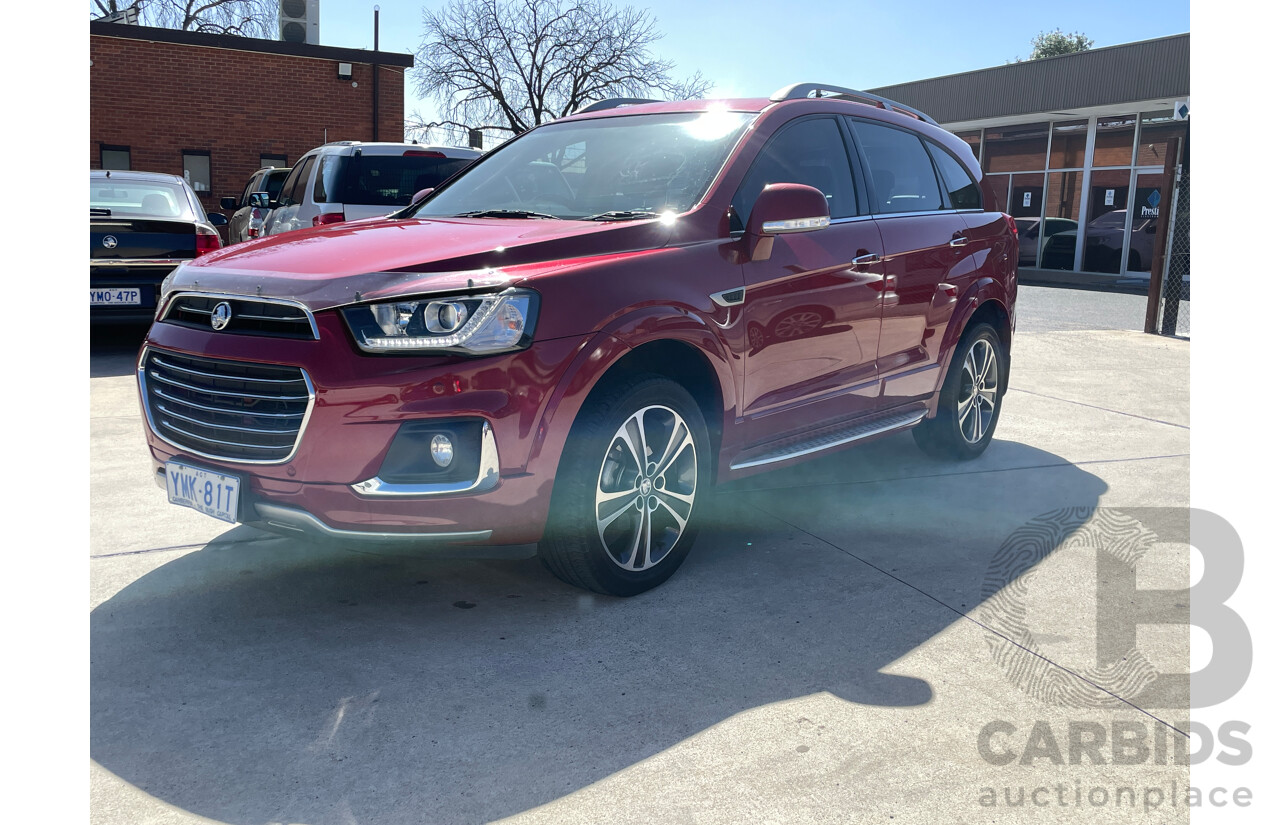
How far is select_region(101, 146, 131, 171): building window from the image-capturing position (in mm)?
Answer: 22016

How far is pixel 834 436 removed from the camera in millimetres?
4668

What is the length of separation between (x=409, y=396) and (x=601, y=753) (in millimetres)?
1166

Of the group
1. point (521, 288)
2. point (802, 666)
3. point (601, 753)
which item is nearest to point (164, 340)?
point (521, 288)

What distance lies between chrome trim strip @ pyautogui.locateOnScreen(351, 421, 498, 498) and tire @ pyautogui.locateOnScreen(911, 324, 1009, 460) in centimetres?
317

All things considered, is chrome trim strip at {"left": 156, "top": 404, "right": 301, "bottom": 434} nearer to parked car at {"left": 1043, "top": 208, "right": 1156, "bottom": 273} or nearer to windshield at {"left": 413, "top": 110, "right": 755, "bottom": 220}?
windshield at {"left": 413, "top": 110, "right": 755, "bottom": 220}

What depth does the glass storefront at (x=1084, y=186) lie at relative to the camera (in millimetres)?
23328

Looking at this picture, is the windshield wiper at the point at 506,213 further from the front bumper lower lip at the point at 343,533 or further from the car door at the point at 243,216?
the car door at the point at 243,216

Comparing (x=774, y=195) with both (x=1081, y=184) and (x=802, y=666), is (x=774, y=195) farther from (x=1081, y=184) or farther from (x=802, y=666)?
(x=1081, y=184)

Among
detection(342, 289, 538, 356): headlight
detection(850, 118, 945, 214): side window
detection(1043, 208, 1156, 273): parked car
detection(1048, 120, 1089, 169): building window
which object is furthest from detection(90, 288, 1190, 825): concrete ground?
detection(1048, 120, 1089, 169): building window

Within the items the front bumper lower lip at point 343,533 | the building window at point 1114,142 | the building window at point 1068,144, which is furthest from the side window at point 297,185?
the building window at point 1068,144

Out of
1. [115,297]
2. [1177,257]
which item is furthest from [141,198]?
[1177,257]

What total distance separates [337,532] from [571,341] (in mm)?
926

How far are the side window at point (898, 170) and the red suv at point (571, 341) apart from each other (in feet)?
0.07

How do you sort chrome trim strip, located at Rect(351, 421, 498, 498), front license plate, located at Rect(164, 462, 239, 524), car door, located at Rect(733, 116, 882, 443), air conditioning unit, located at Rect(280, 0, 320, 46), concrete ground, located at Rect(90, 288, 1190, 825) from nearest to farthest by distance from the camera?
concrete ground, located at Rect(90, 288, 1190, 825), chrome trim strip, located at Rect(351, 421, 498, 498), front license plate, located at Rect(164, 462, 239, 524), car door, located at Rect(733, 116, 882, 443), air conditioning unit, located at Rect(280, 0, 320, 46)
